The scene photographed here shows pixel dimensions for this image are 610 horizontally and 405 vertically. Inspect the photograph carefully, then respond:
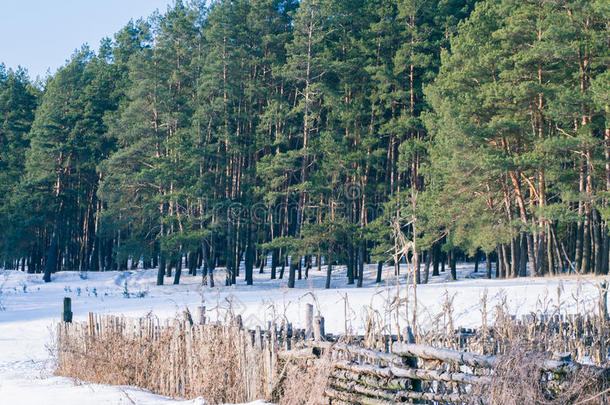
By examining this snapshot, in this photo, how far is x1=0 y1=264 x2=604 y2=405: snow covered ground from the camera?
335 inches

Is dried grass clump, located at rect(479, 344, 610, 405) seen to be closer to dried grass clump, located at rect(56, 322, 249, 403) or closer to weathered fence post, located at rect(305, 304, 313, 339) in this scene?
weathered fence post, located at rect(305, 304, 313, 339)

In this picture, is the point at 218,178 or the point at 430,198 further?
the point at 218,178

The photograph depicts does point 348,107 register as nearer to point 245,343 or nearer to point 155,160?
point 155,160

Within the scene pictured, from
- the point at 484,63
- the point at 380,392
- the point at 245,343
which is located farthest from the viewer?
the point at 484,63

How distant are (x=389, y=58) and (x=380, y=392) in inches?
1210

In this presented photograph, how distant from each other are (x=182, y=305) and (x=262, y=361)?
1292cm

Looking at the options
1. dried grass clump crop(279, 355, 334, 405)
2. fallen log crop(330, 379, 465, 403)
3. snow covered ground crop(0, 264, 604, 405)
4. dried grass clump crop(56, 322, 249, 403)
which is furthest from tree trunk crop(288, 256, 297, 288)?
fallen log crop(330, 379, 465, 403)

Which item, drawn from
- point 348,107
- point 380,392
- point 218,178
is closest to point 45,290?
point 218,178

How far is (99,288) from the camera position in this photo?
3017 cm

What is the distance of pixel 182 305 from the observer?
19.8 metres

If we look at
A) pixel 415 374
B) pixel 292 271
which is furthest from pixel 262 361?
pixel 292 271

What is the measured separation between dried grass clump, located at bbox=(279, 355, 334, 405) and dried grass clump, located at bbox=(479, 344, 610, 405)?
7.18 ft

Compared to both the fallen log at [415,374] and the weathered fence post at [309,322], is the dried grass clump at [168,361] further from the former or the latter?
the fallen log at [415,374]

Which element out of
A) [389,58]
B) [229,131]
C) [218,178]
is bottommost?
[218,178]
